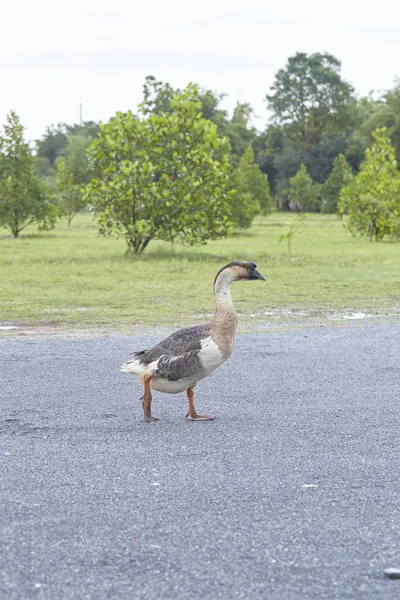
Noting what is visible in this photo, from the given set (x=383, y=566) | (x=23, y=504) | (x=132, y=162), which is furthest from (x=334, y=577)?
(x=132, y=162)

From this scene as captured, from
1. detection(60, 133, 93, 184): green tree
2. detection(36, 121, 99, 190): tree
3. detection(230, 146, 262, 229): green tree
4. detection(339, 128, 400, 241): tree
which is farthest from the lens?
detection(36, 121, 99, 190): tree

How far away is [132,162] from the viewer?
2053 cm

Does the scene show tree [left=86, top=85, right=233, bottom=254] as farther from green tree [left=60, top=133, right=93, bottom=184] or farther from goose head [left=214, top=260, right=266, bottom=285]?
green tree [left=60, top=133, right=93, bottom=184]

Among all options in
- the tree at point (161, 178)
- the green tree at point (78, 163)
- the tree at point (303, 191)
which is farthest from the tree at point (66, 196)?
the tree at point (161, 178)

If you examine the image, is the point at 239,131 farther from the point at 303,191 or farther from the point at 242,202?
the point at 242,202

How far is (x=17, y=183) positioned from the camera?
96.5 ft

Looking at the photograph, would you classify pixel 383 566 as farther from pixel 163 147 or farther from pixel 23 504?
pixel 163 147

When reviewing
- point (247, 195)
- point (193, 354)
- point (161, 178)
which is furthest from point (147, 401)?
point (247, 195)

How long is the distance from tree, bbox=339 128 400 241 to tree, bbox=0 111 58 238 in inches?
434

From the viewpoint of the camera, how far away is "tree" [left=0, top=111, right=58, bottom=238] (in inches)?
1148

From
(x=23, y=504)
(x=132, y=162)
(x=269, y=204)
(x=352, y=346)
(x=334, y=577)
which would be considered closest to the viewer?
(x=334, y=577)

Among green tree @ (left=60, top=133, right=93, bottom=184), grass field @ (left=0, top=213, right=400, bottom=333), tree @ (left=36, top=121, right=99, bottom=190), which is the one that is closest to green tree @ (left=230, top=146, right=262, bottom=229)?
grass field @ (left=0, top=213, right=400, bottom=333)

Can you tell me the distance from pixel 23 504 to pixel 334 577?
162cm

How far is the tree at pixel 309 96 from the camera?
217 ft
